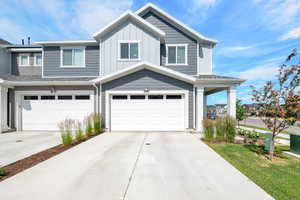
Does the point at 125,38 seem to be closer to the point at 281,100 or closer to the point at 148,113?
the point at 148,113

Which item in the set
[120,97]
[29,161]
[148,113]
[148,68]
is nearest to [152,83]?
[148,68]

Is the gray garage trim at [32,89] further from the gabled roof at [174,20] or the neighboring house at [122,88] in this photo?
the gabled roof at [174,20]

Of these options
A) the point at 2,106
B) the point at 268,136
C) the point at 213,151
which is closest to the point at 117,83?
the point at 213,151

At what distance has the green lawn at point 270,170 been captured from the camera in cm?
306

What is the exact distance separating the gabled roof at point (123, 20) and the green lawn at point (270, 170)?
8381 millimetres

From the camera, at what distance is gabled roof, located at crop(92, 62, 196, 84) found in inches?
357

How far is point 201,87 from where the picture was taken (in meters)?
9.48

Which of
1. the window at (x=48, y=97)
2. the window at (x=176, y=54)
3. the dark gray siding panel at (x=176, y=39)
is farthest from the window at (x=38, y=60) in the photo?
the window at (x=176, y=54)

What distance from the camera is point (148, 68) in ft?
30.7

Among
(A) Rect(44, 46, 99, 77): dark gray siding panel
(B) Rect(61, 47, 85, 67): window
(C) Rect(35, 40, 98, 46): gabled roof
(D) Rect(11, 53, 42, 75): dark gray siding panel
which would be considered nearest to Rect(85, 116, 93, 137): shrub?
(A) Rect(44, 46, 99, 77): dark gray siding panel

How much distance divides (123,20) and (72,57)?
4598mm

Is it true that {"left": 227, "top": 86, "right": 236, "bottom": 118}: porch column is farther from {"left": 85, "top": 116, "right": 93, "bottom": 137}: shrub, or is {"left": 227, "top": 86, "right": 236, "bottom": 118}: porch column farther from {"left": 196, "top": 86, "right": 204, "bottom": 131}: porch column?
{"left": 85, "top": 116, "right": 93, "bottom": 137}: shrub

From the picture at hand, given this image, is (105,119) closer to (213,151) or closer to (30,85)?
(30,85)

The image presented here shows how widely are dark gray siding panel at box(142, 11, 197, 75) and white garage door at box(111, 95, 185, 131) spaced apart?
253 centimetres
